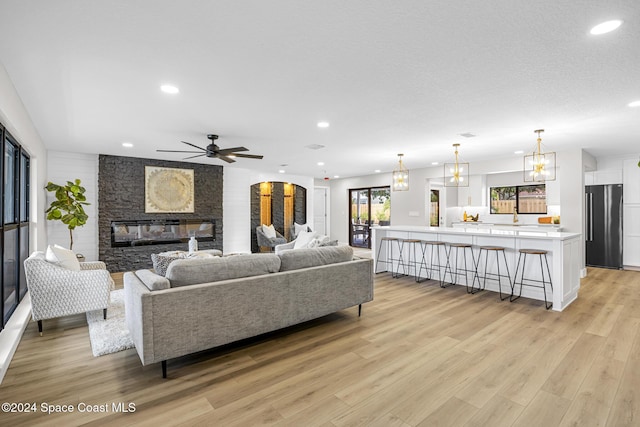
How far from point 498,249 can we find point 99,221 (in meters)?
7.66

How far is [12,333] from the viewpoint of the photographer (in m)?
3.07

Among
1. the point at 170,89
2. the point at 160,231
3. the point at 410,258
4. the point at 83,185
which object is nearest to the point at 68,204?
the point at 83,185

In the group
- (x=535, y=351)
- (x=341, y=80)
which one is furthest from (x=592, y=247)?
(x=341, y=80)

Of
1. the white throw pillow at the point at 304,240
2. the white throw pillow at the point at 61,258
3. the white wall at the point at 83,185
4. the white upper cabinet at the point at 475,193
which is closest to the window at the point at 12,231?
the white throw pillow at the point at 61,258

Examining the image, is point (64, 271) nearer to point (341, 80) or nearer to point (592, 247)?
point (341, 80)

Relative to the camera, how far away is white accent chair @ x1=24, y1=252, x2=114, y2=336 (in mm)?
3248

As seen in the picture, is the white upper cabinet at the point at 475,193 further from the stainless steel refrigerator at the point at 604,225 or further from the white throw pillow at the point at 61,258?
the white throw pillow at the point at 61,258

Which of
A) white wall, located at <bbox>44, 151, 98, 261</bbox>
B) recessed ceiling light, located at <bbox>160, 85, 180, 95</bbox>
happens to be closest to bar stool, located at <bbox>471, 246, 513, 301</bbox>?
recessed ceiling light, located at <bbox>160, 85, 180, 95</bbox>

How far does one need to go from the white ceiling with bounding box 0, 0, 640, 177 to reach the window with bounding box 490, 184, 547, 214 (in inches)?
154

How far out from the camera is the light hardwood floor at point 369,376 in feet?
6.75

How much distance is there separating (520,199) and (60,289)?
396 inches

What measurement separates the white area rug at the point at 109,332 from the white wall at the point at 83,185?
10.5 feet

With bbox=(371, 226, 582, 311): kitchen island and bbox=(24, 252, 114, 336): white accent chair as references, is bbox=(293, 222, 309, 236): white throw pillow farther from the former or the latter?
bbox=(24, 252, 114, 336): white accent chair

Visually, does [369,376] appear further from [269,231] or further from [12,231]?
[269,231]
